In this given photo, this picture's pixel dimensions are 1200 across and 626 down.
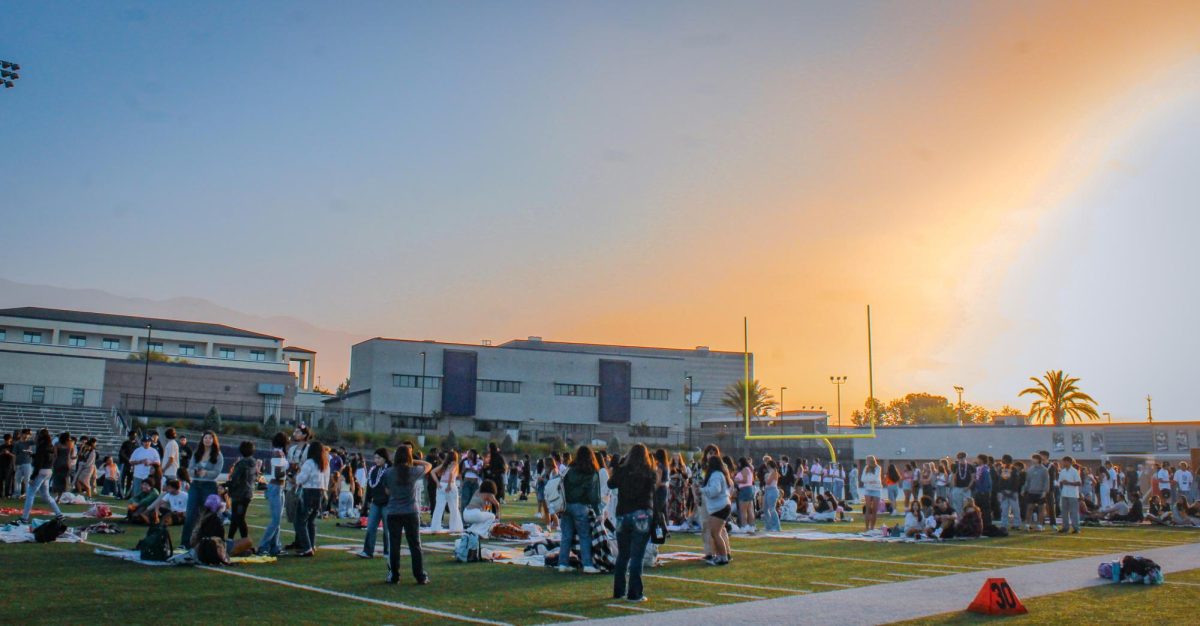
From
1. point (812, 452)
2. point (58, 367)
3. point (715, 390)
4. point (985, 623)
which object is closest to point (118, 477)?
point (985, 623)

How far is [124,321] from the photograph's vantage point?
3632 inches

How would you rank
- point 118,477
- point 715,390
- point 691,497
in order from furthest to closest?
point 715,390
point 118,477
point 691,497

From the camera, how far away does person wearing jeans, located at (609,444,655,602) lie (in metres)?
10.9

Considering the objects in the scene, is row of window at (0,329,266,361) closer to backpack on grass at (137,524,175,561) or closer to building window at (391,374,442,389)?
building window at (391,374,442,389)

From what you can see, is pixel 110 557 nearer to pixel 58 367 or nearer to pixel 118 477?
pixel 118 477

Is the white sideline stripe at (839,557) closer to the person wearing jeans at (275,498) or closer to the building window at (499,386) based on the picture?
the person wearing jeans at (275,498)

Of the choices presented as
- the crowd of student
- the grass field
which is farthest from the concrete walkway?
the crowd of student

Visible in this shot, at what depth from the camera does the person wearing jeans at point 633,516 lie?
10875mm

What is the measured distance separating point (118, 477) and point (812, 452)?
3972cm

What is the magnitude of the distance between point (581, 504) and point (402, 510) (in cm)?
278

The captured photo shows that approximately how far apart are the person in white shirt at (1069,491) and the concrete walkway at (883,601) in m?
8.10

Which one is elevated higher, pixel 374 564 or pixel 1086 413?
pixel 1086 413

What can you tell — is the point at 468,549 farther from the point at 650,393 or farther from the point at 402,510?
the point at 650,393

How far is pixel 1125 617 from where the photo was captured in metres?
9.86
